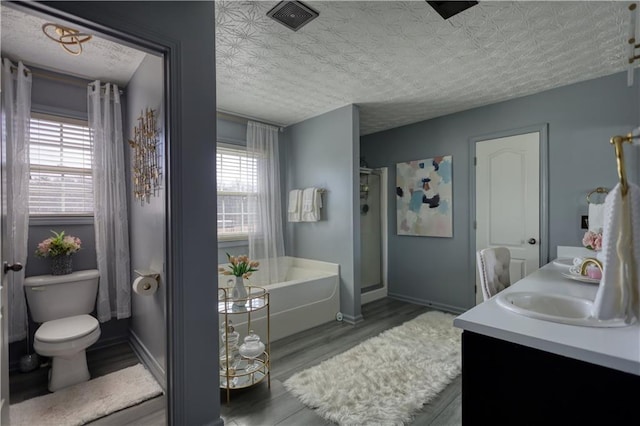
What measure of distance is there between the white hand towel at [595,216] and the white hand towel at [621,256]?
2.26m

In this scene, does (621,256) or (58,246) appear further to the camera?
(58,246)

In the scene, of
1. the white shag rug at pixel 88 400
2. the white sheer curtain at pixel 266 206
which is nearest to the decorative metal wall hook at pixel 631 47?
the white shag rug at pixel 88 400

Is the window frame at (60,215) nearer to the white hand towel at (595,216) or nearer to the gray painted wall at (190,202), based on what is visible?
the gray painted wall at (190,202)

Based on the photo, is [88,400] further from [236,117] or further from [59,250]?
[236,117]

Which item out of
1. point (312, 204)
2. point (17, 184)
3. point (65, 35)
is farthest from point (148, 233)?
point (312, 204)

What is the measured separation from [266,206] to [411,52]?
235cm

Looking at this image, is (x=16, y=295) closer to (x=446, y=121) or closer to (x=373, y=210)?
(x=373, y=210)

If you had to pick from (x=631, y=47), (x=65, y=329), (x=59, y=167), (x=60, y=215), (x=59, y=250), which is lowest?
(x=65, y=329)

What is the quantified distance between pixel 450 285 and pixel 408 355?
4.95 feet

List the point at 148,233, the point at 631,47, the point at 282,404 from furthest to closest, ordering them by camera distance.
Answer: the point at 148,233 → the point at 282,404 → the point at 631,47

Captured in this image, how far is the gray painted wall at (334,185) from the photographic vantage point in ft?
11.2

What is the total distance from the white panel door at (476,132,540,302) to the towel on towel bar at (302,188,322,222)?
184cm

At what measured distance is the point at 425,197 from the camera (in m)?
3.97

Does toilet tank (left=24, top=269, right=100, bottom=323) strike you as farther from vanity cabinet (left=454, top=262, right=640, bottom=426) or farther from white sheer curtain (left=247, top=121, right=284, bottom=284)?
vanity cabinet (left=454, top=262, right=640, bottom=426)
